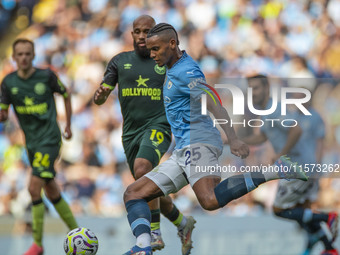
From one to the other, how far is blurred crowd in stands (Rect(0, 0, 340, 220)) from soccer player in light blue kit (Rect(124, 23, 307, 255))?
211 inches

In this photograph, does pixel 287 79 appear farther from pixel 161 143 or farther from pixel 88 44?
pixel 161 143

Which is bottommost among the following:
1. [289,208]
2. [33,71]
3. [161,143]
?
[289,208]

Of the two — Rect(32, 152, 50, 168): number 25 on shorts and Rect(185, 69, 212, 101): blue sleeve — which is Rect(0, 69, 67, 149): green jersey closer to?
Rect(32, 152, 50, 168): number 25 on shorts

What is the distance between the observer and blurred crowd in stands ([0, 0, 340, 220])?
1130 centimetres

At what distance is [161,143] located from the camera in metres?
6.80

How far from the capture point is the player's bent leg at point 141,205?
5.48 metres

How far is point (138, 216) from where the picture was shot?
5.55 meters

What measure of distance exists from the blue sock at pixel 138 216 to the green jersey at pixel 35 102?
9.21 ft

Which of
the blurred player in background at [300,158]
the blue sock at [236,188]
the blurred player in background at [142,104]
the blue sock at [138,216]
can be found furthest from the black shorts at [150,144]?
the blurred player in background at [300,158]

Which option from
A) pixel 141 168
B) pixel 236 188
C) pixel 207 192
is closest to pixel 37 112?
pixel 141 168

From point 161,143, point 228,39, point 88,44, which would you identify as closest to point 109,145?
point 88,44

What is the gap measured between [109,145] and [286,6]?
14.4 feet

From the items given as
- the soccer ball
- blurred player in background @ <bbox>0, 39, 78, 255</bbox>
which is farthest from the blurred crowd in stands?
the soccer ball

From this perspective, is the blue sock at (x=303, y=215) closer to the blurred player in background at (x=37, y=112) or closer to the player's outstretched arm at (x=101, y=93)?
the blurred player in background at (x=37, y=112)
